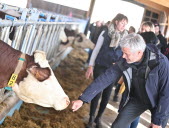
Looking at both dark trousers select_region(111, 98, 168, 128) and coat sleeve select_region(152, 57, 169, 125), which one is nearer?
coat sleeve select_region(152, 57, 169, 125)

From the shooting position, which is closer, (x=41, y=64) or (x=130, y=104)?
(x=41, y=64)

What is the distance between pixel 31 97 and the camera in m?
3.25

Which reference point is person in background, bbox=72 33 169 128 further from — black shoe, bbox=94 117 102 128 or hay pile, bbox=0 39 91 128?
black shoe, bbox=94 117 102 128

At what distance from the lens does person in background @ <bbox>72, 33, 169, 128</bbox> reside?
3.37 meters

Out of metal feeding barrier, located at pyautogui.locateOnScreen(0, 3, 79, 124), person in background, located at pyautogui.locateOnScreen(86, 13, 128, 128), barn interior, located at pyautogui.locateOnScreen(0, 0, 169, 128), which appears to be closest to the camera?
metal feeding barrier, located at pyautogui.locateOnScreen(0, 3, 79, 124)

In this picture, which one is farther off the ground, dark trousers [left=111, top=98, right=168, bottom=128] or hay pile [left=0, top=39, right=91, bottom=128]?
dark trousers [left=111, top=98, right=168, bottom=128]

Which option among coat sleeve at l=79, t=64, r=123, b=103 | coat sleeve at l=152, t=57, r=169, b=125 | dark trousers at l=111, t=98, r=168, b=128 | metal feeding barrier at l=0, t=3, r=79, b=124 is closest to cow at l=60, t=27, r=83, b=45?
metal feeding barrier at l=0, t=3, r=79, b=124

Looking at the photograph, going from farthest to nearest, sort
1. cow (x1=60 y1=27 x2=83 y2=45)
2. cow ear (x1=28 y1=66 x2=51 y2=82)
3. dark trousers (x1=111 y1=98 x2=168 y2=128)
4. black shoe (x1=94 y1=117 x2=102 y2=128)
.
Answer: cow (x1=60 y1=27 x2=83 y2=45) < black shoe (x1=94 y1=117 x2=102 y2=128) < dark trousers (x1=111 y1=98 x2=168 y2=128) < cow ear (x1=28 y1=66 x2=51 y2=82)

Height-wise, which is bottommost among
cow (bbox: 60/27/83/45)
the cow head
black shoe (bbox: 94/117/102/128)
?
black shoe (bbox: 94/117/102/128)

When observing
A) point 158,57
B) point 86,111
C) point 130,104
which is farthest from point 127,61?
point 86,111

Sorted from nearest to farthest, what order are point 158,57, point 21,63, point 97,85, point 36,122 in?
point 21,63, point 158,57, point 97,85, point 36,122

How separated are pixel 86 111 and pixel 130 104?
2.10m

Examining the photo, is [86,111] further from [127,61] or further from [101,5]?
[101,5]

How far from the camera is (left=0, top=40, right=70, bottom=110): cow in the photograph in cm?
308
